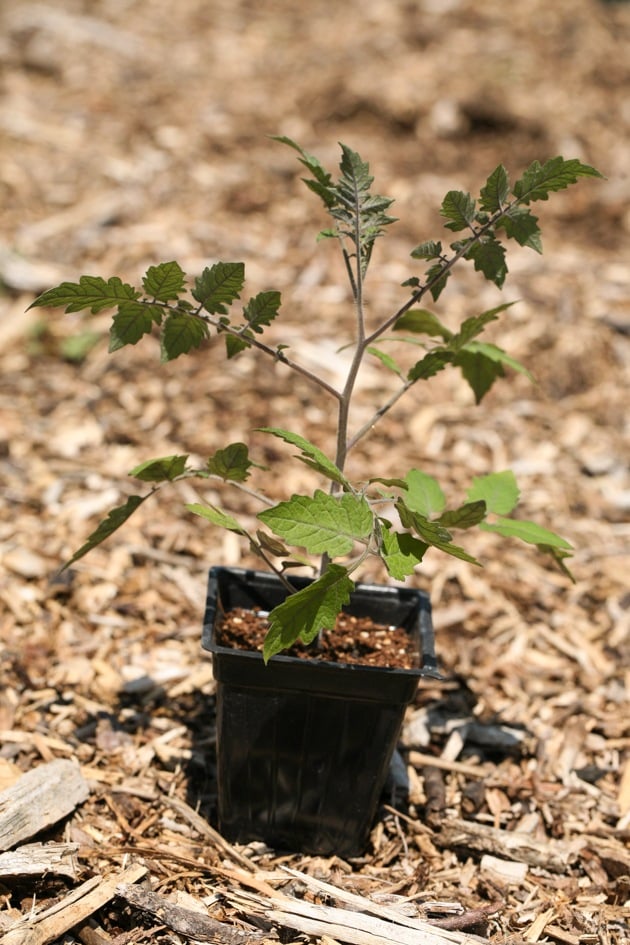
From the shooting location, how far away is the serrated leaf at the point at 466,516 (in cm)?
162

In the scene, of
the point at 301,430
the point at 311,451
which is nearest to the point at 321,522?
the point at 311,451

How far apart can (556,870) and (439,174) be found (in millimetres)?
4022

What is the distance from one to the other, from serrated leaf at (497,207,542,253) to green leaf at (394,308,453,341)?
0.36 metres

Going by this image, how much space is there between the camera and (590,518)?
3.27m

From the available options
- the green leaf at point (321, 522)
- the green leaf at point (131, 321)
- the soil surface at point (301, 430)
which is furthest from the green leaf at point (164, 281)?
the soil surface at point (301, 430)

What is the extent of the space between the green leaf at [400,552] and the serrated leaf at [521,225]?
54 cm

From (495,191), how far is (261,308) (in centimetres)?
45

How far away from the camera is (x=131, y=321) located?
156cm

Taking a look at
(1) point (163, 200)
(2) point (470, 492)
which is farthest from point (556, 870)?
(1) point (163, 200)

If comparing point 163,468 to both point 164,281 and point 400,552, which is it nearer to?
point 164,281

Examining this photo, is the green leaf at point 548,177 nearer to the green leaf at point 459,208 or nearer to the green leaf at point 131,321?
the green leaf at point 459,208

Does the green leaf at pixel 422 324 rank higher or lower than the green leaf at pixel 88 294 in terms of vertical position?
higher

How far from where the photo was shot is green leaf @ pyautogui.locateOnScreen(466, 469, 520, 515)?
5.95ft

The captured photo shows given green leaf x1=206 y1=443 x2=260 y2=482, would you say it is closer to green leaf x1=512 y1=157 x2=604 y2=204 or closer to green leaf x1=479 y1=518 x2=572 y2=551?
green leaf x1=479 y1=518 x2=572 y2=551
